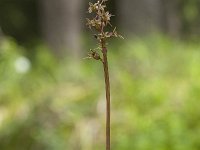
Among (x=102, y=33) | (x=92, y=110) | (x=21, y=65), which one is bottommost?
(x=92, y=110)

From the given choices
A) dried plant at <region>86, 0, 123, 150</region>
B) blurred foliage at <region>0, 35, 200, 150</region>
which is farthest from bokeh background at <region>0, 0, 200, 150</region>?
dried plant at <region>86, 0, 123, 150</region>

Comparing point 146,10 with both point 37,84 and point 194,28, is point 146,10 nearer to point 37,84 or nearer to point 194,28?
point 194,28

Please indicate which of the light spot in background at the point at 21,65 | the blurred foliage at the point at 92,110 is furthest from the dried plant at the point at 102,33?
the light spot in background at the point at 21,65

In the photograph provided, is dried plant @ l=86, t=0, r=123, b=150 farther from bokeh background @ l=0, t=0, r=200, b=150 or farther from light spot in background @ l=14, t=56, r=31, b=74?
light spot in background @ l=14, t=56, r=31, b=74

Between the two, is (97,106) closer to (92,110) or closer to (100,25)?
(92,110)

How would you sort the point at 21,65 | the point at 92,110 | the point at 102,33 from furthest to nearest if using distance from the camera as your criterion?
the point at 21,65
the point at 92,110
the point at 102,33

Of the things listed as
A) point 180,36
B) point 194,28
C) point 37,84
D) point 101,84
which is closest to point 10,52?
point 37,84

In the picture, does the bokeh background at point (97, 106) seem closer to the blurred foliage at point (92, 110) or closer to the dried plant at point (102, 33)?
the blurred foliage at point (92, 110)

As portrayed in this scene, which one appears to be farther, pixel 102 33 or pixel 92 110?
pixel 92 110

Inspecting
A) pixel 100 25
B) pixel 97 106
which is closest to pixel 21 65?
pixel 97 106
